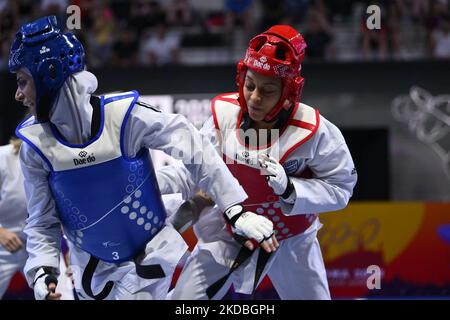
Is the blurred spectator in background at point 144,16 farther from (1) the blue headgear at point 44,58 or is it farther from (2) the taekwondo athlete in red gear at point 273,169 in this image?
(1) the blue headgear at point 44,58

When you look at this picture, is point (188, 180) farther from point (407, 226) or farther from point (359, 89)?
point (359, 89)

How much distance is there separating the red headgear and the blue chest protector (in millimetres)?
749

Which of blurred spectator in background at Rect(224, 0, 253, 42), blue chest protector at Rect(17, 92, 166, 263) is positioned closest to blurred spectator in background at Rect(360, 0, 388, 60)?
blurred spectator in background at Rect(224, 0, 253, 42)

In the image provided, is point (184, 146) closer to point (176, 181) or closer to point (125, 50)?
point (176, 181)

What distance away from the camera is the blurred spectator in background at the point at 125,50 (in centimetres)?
1159

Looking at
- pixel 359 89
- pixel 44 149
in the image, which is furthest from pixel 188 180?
pixel 359 89

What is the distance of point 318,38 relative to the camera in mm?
11453

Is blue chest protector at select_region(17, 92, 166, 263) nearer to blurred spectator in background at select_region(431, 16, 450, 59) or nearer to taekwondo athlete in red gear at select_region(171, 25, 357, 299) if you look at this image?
taekwondo athlete in red gear at select_region(171, 25, 357, 299)

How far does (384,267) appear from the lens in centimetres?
912

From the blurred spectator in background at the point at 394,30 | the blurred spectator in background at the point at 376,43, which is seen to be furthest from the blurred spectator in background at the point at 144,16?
the blurred spectator in background at the point at 394,30

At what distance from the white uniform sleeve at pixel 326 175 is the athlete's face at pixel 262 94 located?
31 cm

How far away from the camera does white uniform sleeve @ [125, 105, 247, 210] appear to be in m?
3.99

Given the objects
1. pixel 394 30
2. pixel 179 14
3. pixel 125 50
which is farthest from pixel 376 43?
pixel 125 50
